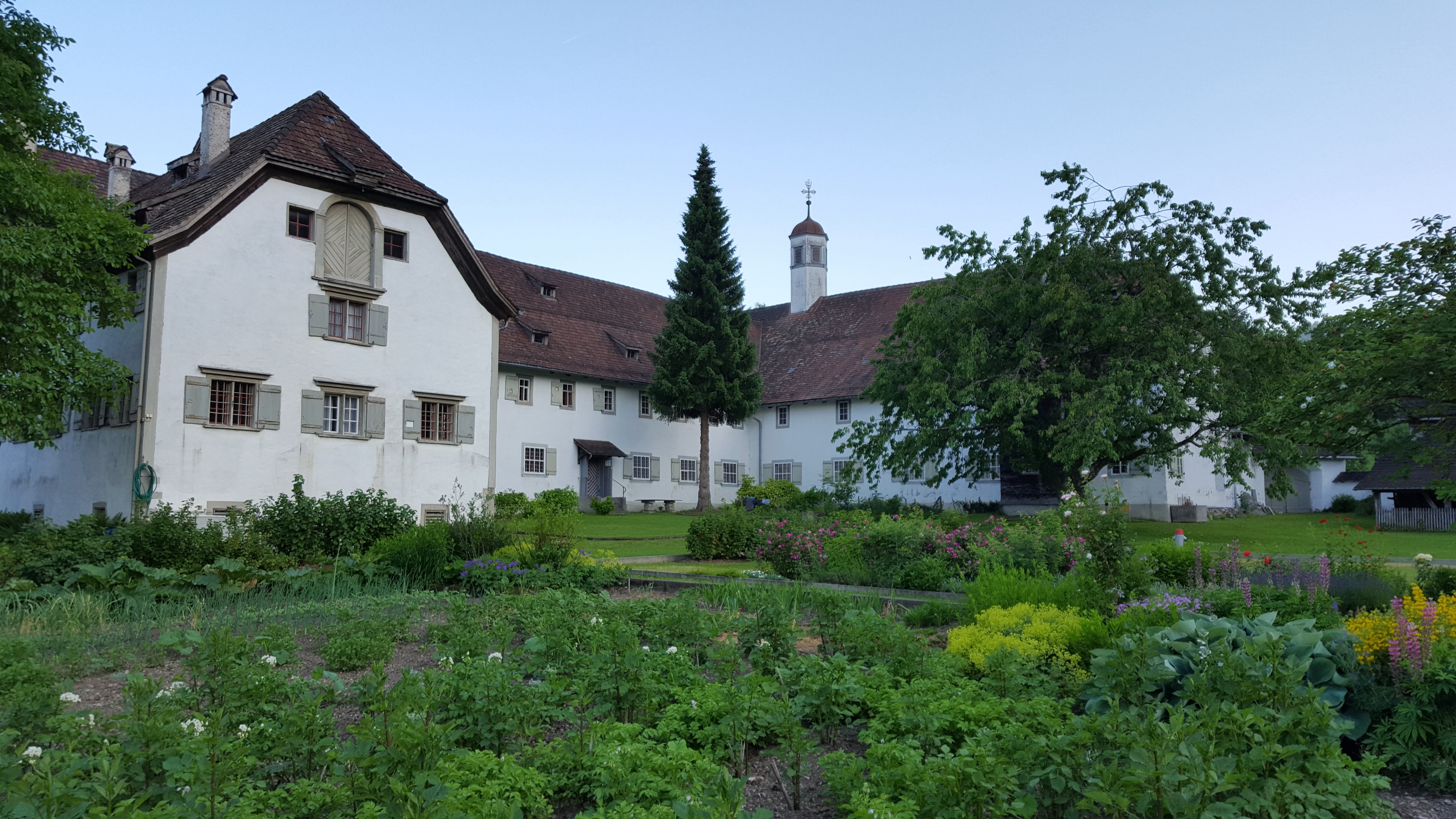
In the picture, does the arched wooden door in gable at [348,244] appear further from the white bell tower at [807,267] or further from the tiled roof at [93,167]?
the white bell tower at [807,267]

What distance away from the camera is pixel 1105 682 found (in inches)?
188

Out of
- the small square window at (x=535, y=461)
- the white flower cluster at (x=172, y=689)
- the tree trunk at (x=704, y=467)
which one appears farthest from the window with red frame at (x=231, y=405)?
the tree trunk at (x=704, y=467)

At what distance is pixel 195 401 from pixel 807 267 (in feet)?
104

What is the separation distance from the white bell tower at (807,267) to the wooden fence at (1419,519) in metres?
24.6

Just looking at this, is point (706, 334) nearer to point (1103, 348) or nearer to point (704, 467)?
point (704, 467)

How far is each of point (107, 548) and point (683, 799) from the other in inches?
445

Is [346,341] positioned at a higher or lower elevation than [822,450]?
higher

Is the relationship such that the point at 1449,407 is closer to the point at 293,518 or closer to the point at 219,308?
the point at 293,518

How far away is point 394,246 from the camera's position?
23578mm

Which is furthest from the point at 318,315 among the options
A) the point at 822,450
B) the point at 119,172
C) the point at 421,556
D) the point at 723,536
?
the point at 822,450

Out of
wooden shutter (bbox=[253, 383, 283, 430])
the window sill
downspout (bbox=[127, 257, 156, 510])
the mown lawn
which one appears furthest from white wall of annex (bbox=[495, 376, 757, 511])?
the mown lawn

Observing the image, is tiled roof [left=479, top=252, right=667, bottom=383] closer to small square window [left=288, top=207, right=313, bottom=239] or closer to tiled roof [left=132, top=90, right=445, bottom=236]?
tiled roof [left=132, top=90, right=445, bottom=236]

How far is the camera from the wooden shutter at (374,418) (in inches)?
885

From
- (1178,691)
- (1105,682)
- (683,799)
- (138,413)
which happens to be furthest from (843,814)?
(138,413)
